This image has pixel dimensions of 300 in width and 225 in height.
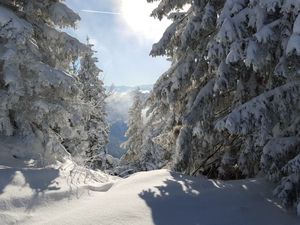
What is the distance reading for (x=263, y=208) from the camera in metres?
7.11

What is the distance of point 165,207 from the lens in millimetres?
6816

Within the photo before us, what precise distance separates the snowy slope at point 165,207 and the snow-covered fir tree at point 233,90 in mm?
469

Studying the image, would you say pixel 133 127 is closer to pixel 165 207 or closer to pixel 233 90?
pixel 233 90

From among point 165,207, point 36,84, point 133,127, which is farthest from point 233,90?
point 133,127

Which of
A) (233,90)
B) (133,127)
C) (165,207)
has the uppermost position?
(133,127)

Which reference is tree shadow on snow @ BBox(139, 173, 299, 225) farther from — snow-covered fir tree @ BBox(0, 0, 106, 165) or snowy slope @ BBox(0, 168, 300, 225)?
snow-covered fir tree @ BBox(0, 0, 106, 165)

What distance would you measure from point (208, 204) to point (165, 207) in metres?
0.73

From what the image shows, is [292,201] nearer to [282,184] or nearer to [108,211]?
[282,184]

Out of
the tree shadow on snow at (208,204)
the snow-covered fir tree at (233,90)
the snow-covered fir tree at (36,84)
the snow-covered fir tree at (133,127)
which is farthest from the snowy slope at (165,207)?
the snow-covered fir tree at (133,127)

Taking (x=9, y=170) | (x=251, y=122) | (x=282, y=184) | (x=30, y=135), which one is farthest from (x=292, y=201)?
(x=30, y=135)

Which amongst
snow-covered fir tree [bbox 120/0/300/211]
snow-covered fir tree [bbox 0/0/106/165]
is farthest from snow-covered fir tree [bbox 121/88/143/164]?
snow-covered fir tree [bbox 0/0/106/165]

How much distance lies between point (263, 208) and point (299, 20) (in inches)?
119

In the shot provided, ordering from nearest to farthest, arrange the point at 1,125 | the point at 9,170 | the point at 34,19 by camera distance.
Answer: the point at 9,170 < the point at 1,125 < the point at 34,19

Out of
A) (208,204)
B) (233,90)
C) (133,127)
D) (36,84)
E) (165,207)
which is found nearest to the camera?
(165,207)
